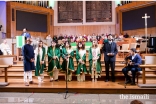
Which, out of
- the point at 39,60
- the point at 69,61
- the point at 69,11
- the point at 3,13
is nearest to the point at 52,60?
the point at 39,60

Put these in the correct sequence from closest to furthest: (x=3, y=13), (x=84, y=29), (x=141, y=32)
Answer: (x=3, y=13), (x=141, y=32), (x=84, y=29)

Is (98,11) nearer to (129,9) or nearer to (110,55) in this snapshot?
(129,9)

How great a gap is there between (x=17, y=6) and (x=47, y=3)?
2.92 m

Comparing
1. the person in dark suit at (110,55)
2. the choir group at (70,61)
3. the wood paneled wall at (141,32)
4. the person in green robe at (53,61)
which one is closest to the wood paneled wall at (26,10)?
the wood paneled wall at (141,32)

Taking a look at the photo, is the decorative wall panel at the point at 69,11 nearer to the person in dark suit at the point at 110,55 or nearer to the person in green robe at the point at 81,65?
the person in green robe at the point at 81,65

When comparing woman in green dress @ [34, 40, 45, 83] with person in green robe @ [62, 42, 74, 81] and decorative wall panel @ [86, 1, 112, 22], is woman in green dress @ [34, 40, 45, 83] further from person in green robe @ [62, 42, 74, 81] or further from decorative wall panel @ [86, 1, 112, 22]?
decorative wall panel @ [86, 1, 112, 22]

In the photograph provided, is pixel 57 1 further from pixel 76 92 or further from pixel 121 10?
pixel 76 92

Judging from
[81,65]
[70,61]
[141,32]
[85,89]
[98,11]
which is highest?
[98,11]

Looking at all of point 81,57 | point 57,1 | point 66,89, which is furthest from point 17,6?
point 66,89

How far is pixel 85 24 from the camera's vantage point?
1511 centimetres

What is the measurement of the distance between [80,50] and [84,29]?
7.93m

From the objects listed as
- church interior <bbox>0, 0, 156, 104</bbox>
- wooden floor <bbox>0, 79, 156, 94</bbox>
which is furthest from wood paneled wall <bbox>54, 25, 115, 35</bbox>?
wooden floor <bbox>0, 79, 156, 94</bbox>

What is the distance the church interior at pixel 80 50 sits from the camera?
6.04 metres

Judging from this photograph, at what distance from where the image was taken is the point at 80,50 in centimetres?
728
